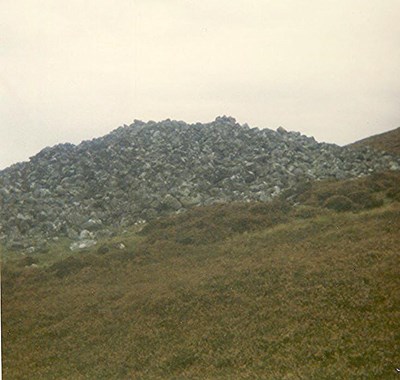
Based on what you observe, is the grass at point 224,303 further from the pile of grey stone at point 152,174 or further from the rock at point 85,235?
the pile of grey stone at point 152,174

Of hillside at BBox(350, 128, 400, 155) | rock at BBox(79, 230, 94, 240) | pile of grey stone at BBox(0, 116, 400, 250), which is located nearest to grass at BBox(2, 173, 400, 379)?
rock at BBox(79, 230, 94, 240)

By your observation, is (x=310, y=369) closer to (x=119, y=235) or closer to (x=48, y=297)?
(x=48, y=297)

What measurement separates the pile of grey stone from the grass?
6.49 meters

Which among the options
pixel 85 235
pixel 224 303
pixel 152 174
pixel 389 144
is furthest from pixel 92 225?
pixel 389 144

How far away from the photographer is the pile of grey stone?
1421 inches

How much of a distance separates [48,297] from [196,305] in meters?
7.86

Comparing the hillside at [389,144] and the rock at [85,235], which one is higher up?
the hillside at [389,144]

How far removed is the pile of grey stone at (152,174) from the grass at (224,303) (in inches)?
256

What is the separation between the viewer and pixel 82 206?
38.7 metres

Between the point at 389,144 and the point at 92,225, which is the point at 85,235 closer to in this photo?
the point at 92,225

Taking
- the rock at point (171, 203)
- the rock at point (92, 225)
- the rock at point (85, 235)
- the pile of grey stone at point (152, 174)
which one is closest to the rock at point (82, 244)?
the pile of grey stone at point (152, 174)

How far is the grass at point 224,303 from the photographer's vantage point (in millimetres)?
13758

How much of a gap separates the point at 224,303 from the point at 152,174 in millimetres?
24868

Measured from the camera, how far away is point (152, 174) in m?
41.8
